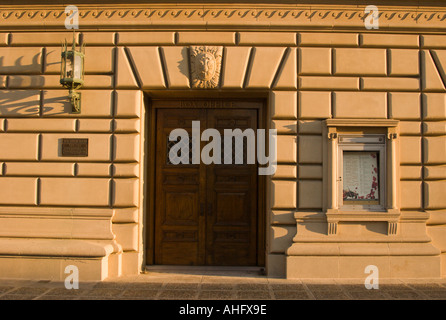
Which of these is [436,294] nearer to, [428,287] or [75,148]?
[428,287]

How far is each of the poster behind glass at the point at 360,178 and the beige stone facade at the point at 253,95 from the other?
0.25m

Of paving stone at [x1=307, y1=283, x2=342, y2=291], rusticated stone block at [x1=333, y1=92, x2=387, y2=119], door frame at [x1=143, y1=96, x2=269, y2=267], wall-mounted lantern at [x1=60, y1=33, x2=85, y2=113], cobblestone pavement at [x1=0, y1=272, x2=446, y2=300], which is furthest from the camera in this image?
door frame at [x1=143, y1=96, x2=269, y2=267]

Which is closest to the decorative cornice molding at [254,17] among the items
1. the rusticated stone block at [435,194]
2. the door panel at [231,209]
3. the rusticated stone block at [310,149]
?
the door panel at [231,209]

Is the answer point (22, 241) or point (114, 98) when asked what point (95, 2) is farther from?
point (22, 241)

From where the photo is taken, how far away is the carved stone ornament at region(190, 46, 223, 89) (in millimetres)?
7133

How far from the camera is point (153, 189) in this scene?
25.1ft

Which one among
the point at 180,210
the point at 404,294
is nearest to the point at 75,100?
the point at 180,210

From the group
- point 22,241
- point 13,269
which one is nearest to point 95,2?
point 22,241

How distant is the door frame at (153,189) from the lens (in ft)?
24.7

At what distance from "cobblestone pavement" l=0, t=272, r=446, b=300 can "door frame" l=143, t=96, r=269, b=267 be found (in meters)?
0.62

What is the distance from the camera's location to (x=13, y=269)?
22.3 ft

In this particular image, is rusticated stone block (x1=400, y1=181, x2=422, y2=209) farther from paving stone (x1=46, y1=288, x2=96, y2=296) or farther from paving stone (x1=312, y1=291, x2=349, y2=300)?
paving stone (x1=46, y1=288, x2=96, y2=296)

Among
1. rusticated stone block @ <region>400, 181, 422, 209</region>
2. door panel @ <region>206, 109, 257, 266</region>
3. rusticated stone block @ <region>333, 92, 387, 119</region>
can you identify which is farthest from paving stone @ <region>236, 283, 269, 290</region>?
rusticated stone block @ <region>333, 92, 387, 119</region>

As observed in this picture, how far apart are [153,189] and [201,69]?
8.40ft
